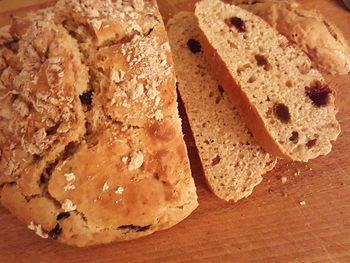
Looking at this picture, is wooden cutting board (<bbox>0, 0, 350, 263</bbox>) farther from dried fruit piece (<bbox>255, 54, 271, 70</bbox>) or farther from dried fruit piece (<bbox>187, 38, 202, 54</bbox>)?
dried fruit piece (<bbox>187, 38, 202, 54</bbox>)

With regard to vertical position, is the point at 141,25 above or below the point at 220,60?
above

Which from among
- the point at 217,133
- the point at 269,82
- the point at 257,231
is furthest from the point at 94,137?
the point at 269,82

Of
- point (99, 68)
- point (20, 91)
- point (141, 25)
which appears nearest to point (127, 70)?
point (99, 68)

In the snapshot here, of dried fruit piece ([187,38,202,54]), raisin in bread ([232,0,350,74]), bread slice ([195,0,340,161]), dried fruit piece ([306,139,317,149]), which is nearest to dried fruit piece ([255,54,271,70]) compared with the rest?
bread slice ([195,0,340,161])

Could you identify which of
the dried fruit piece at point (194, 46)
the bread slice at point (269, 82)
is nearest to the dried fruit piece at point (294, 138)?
the bread slice at point (269, 82)

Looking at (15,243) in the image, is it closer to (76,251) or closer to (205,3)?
(76,251)

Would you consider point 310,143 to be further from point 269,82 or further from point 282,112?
point 269,82

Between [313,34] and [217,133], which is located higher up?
[313,34]
